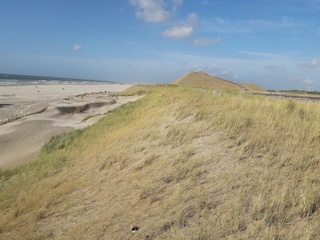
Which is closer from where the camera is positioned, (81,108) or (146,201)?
(146,201)

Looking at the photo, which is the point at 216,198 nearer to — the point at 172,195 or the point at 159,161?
the point at 172,195

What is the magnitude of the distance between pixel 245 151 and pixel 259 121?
2.28 metres

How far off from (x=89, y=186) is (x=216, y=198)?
4049 millimetres

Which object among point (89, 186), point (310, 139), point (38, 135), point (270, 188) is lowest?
point (38, 135)

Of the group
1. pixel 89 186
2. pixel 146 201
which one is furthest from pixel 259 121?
pixel 89 186

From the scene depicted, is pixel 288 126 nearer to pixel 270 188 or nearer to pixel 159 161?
pixel 270 188

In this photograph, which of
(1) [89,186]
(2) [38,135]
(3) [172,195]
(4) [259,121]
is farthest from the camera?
(2) [38,135]

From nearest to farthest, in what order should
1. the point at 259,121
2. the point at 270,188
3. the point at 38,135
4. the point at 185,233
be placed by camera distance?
1. the point at 185,233
2. the point at 270,188
3. the point at 259,121
4. the point at 38,135

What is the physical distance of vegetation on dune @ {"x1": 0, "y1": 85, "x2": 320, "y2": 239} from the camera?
5.82 m

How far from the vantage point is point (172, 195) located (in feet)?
22.8

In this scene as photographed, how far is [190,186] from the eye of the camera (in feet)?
23.6

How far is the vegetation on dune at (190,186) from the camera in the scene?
229 inches

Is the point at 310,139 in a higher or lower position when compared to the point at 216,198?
higher

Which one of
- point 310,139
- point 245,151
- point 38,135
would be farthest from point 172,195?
point 38,135
